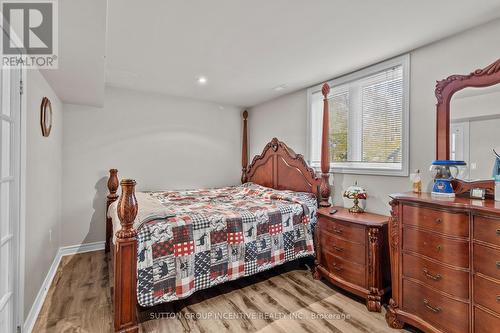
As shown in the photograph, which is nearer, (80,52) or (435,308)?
(435,308)

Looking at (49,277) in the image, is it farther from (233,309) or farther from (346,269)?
(346,269)

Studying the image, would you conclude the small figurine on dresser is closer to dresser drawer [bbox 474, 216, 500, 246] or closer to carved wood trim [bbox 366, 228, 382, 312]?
carved wood trim [bbox 366, 228, 382, 312]

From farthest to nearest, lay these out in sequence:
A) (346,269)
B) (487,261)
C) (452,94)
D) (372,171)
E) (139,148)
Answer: (139,148)
(372,171)
(346,269)
(452,94)
(487,261)

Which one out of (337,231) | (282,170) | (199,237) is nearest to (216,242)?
(199,237)

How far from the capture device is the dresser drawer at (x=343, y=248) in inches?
90.4

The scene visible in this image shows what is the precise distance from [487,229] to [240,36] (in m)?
2.25

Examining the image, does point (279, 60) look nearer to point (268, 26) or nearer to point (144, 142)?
point (268, 26)

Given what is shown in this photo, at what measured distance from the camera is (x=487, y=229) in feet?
4.93

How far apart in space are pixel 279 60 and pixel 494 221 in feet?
7.24

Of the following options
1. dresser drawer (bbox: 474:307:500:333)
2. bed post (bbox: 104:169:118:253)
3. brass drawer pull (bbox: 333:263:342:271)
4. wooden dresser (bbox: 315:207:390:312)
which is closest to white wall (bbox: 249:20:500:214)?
wooden dresser (bbox: 315:207:390:312)

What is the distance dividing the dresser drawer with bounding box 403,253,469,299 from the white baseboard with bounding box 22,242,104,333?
9.40 ft

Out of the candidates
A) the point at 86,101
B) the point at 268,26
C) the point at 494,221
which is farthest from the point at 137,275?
the point at 86,101

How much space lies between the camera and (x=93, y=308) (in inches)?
85.4

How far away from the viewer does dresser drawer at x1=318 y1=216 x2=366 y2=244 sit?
2.30 m
